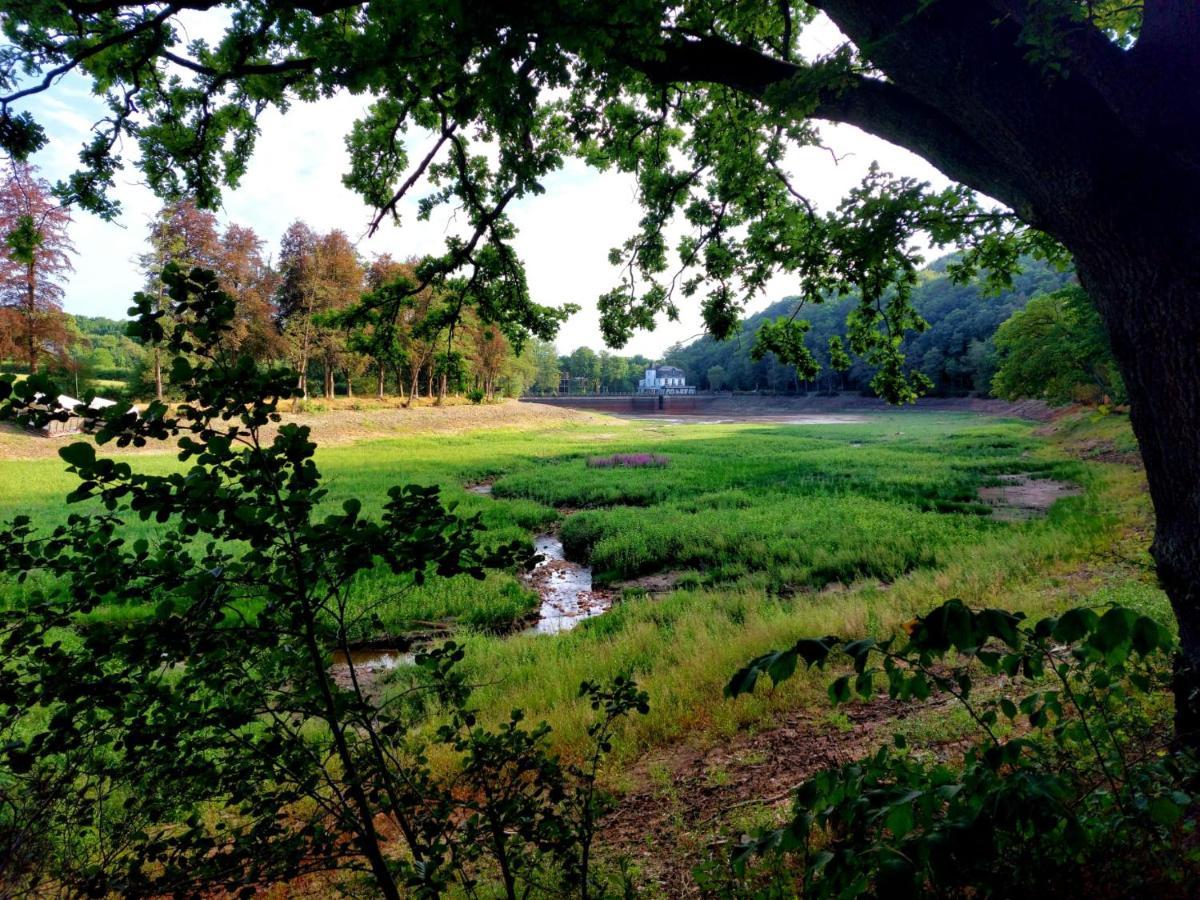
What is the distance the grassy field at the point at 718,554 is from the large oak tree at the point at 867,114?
3.06 metres

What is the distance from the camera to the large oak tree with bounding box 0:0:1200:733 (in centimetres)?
246

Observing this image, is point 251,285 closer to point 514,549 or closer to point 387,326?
point 387,326

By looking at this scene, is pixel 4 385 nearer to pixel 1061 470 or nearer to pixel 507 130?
pixel 507 130

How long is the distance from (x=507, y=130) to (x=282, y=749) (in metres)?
3.55

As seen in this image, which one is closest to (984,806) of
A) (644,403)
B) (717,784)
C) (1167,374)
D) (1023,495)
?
(1167,374)

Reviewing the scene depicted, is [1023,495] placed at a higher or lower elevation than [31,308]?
lower

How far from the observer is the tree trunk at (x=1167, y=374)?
93.7 inches

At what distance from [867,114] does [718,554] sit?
1045cm

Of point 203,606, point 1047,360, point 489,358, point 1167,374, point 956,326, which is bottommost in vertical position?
point 203,606

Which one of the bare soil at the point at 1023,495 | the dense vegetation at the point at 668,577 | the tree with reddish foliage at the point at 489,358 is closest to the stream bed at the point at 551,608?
the dense vegetation at the point at 668,577

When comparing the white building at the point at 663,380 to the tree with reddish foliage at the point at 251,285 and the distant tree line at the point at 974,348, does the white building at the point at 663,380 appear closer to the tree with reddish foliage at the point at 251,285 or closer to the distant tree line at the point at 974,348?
the distant tree line at the point at 974,348

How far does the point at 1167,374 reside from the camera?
2.44m

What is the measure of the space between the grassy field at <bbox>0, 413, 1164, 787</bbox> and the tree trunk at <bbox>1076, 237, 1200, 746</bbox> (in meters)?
3.15

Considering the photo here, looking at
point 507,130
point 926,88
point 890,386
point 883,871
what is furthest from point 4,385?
point 890,386
